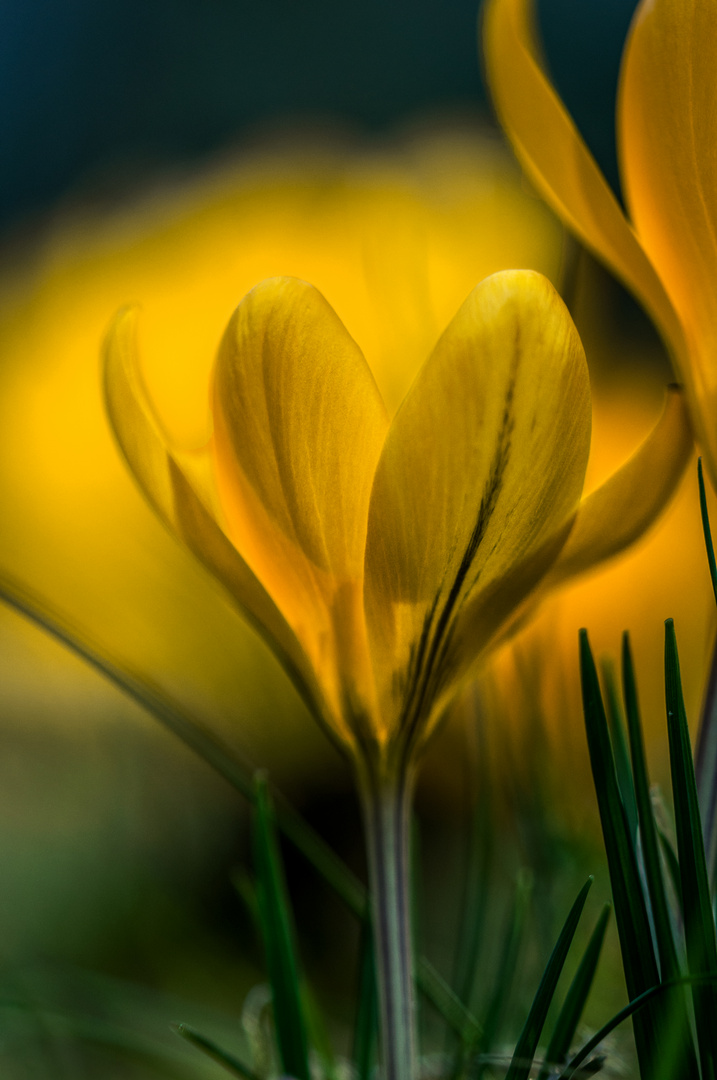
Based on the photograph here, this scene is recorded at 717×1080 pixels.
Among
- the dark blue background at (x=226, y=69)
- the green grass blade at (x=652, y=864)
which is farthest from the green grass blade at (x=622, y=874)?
the dark blue background at (x=226, y=69)

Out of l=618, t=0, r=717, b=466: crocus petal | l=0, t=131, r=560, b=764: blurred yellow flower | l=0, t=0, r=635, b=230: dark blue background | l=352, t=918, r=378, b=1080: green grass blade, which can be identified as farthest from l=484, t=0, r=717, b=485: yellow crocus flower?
l=0, t=0, r=635, b=230: dark blue background

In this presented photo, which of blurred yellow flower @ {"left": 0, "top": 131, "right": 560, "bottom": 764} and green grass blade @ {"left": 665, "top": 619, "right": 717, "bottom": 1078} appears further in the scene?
blurred yellow flower @ {"left": 0, "top": 131, "right": 560, "bottom": 764}

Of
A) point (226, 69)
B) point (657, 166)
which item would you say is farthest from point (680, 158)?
point (226, 69)

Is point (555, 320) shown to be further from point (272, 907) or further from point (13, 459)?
point (13, 459)

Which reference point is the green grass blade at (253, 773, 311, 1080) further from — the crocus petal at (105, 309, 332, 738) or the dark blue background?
the dark blue background

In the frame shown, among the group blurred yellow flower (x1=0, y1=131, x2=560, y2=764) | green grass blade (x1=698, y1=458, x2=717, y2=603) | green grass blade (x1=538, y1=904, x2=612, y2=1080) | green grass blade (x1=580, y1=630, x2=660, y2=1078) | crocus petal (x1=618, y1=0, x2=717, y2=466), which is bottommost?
green grass blade (x1=538, y1=904, x2=612, y2=1080)

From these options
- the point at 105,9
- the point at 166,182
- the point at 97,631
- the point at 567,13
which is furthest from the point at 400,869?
the point at 105,9
